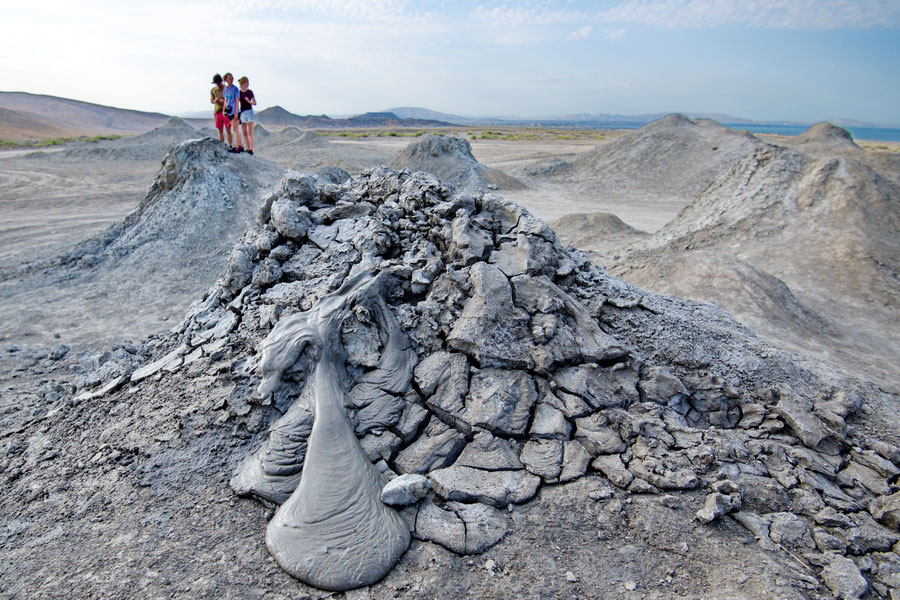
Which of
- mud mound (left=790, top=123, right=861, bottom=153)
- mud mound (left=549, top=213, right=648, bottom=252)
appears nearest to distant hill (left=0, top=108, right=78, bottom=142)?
mud mound (left=549, top=213, right=648, bottom=252)

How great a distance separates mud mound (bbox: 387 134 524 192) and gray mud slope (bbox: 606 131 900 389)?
8.44 m

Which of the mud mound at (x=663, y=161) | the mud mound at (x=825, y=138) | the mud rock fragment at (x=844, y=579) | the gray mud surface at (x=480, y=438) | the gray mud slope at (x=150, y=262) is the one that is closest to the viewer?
the mud rock fragment at (x=844, y=579)

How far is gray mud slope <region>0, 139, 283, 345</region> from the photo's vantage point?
6.88 metres

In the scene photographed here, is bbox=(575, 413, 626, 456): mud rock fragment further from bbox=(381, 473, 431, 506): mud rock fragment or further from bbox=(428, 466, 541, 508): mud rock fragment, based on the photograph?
bbox=(381, 473, 431, 506): mud rock fragment

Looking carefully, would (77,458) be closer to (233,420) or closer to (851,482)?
(233,420)

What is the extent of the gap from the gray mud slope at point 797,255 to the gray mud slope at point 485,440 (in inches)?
136

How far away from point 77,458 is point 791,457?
448cm

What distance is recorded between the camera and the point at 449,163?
19.1 m

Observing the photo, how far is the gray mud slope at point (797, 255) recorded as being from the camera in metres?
7.20

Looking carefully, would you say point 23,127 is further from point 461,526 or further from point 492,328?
point 461,526

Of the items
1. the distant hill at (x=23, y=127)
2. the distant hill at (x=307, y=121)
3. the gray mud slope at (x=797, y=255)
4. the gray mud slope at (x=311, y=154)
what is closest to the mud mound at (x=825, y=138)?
the gray mud slope at (x=797, y=255)

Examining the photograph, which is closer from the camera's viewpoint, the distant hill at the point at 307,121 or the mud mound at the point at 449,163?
the mud mound at the point at 449,163

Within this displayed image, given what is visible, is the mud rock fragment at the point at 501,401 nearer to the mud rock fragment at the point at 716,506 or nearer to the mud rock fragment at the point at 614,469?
the mud rock fragment at the point at 614,469

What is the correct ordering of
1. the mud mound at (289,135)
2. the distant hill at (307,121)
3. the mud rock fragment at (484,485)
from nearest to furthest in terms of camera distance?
the mud rock fragment at (484,485) → the mud mound at (289,135) → the distant hill at (307,121)
